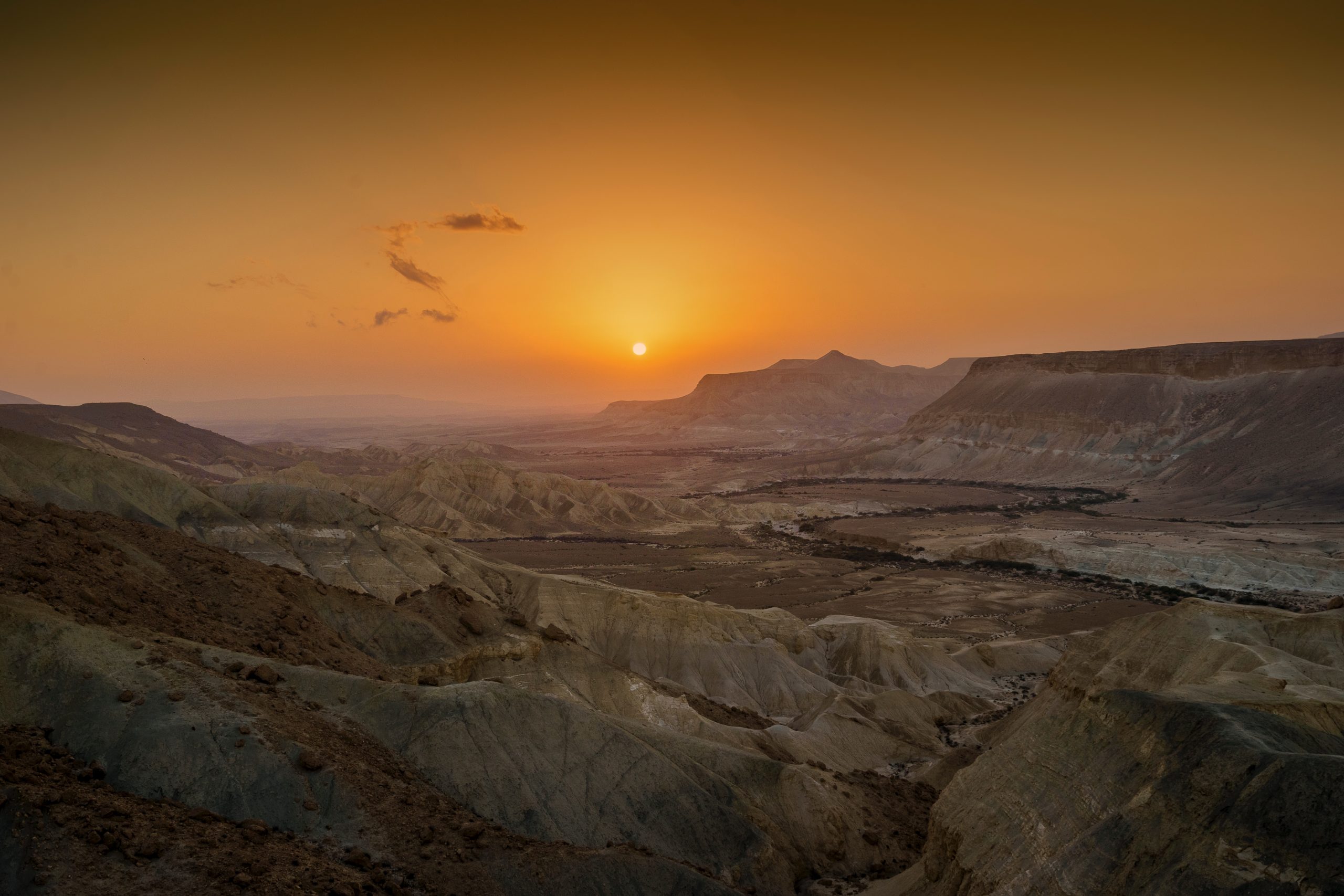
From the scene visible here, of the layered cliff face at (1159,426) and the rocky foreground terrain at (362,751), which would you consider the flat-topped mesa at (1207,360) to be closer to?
the layered cliff face at (1159,426)

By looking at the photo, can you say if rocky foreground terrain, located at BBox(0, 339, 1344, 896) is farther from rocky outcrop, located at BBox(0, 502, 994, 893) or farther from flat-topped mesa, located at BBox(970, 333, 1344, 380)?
flat-topped mesa, located at BBox(970, 333, 1344, 380)

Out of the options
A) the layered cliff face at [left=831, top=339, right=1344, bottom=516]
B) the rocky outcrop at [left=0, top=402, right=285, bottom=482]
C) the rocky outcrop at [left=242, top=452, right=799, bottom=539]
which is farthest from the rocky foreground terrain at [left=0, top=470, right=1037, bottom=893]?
the layered cliff face at [left=831, top=339, right=1344, bottom=516]

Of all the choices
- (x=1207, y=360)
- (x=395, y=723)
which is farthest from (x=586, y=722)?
(x=1207, y=360)

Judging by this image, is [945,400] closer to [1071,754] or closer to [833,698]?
[833,698]

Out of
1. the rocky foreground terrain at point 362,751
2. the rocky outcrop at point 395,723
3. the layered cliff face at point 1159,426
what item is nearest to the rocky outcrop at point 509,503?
the layered cliff face at point 1159,426

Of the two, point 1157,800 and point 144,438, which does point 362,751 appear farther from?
point 144,438

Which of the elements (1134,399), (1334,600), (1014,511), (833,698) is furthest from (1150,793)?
(1134,399)
